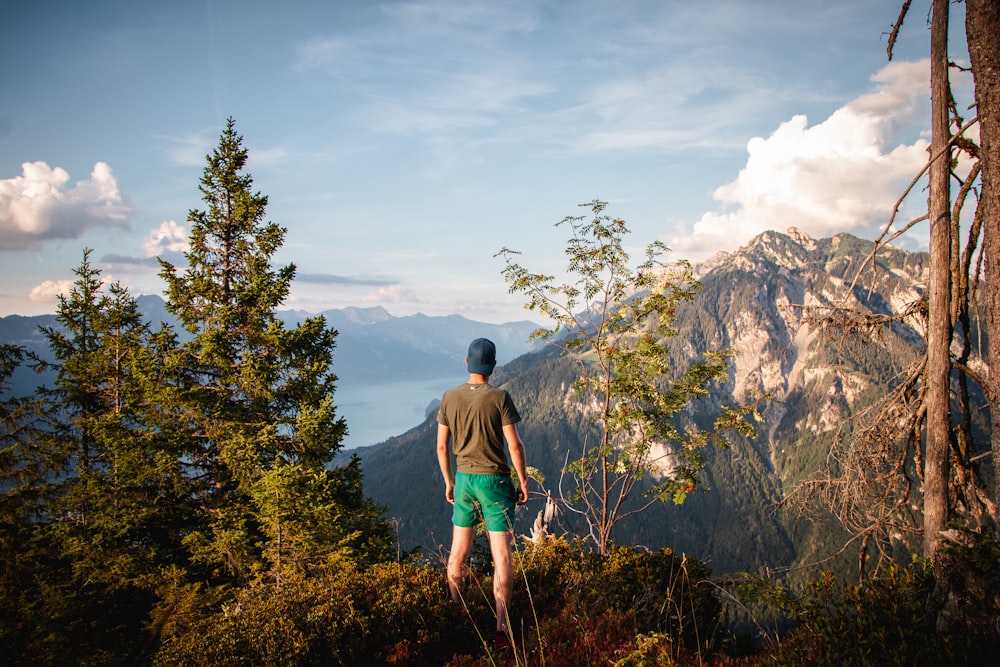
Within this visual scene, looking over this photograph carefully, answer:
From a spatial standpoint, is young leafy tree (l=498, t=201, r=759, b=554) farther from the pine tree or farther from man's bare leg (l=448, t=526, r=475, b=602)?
the pine tree

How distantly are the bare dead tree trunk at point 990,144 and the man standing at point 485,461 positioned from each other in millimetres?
3589

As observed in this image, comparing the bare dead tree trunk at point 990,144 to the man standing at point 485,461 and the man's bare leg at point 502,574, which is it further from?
the man's bare leg at point 502,574

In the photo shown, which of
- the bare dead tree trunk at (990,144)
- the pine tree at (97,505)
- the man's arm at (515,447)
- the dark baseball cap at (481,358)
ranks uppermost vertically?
the bare dead tree trunk at (990,144)

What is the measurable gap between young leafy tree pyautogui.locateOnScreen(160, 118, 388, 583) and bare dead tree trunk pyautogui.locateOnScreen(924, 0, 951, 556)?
→ 9.70 metres

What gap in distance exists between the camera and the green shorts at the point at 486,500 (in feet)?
14.5

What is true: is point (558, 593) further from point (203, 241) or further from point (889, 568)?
point (203, 241)

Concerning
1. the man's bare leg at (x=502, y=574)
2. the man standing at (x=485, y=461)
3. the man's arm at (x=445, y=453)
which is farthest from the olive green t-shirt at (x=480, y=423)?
the man's bare leg at (x=502, y=574)

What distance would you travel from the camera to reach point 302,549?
34.3 ft

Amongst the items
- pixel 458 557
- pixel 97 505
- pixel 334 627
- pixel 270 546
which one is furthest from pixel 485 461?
pixel 97 505

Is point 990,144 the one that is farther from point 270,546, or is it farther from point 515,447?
point 270,546

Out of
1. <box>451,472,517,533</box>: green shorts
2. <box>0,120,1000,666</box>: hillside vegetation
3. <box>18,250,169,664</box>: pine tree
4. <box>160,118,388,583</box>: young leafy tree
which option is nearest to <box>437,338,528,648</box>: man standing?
<box>451,472,517,533</box>: green shorts

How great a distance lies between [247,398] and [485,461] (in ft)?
35.2

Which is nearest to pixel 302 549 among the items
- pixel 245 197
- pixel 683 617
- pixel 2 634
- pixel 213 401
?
pixel 213 401

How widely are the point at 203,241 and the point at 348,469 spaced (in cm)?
740
